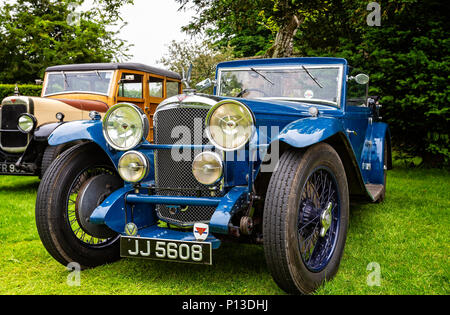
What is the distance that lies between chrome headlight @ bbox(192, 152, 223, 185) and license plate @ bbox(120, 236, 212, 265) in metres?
0.39

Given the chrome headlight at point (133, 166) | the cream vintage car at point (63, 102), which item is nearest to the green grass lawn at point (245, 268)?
the chrome headlight at point (133, 166)

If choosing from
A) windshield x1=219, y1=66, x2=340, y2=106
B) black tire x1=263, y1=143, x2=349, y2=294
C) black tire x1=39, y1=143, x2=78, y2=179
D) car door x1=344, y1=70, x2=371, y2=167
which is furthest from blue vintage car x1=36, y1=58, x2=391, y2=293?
black tire x1=39, y1=143, x2=78, y2=179

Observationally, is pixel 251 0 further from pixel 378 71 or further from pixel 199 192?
pixel 199 192

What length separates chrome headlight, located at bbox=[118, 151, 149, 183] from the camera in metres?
2.71

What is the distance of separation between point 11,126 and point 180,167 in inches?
175

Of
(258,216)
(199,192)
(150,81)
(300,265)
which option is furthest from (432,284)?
(150,81)

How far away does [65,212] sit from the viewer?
9.20ft

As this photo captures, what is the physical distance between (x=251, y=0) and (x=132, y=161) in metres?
5.65

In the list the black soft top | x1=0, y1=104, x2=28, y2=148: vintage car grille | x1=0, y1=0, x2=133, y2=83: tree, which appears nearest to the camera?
x1=0, y1=104, x2=28, y2=148: vintage car grille

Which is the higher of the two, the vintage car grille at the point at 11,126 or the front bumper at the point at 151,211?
the vintage car grille at the point at 11,126

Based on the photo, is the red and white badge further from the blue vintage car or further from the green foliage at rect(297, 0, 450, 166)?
the green foliage at rect(297, 0, 450, 166)

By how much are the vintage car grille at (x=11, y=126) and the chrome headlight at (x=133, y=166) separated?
4.03 m

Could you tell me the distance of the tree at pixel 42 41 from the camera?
59.4ft

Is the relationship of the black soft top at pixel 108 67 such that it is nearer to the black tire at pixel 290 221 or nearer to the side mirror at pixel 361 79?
the side mirror at pixel 361 79
